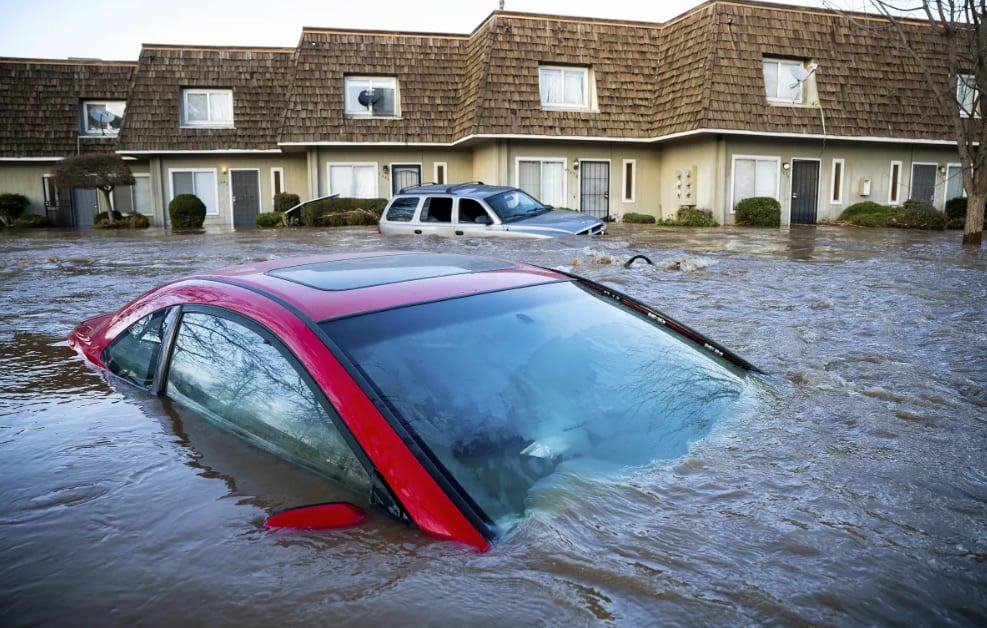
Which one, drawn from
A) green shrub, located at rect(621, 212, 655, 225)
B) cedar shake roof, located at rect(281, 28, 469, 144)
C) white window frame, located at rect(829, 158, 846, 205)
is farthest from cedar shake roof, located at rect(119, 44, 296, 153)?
white window frame, located at rect(829, 158, 846, 205)

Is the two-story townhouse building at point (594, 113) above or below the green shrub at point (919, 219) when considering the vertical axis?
above

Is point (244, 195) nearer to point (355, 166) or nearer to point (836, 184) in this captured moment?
point (355, 166)

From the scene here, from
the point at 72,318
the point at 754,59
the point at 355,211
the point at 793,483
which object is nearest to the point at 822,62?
the point at 754,59

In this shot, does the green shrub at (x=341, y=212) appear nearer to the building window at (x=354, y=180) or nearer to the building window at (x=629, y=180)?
the building window at (x=354, y=180)

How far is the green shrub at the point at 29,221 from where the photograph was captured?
2942 centimetres

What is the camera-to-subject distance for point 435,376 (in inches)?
106

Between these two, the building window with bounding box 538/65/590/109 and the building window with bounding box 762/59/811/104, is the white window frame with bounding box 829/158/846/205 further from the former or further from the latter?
the building window with bounding box 538/65/590/109

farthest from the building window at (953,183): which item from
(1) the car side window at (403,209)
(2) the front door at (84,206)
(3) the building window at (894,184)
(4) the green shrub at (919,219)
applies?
(2) the front door at (84,206)

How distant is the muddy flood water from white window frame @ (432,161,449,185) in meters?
22.7

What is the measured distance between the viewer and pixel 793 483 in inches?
113

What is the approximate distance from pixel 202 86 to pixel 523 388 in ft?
92.6

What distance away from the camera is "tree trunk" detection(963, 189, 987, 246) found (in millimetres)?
15547

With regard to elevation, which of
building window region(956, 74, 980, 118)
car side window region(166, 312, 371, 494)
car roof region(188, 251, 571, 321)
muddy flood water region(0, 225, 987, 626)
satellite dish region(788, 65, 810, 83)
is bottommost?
muddy flood water region(0, 225, 987, 626)

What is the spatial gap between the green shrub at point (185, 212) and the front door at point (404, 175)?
633 centimetres
